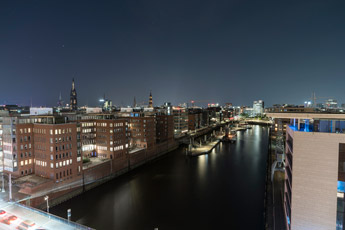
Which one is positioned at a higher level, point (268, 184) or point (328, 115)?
point (328, 115)

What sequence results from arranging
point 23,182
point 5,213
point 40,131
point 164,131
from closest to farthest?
point 5,213
point 23,182
point 40,131
point 164,131

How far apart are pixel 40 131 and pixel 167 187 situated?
21340 mm

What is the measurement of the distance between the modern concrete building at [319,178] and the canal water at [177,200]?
11597 millimetres

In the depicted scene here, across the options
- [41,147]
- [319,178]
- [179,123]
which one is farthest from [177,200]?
[179,123]

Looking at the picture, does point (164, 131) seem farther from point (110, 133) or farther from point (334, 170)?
point (334, 170)

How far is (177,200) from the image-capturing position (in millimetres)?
28688

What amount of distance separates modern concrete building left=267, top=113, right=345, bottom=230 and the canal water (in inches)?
457

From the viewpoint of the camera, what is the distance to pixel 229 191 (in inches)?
1235

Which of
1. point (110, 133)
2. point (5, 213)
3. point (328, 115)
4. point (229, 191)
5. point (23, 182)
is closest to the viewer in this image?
point (328, 115)

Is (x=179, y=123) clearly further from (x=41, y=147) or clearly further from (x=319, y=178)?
(x=319, y=178)

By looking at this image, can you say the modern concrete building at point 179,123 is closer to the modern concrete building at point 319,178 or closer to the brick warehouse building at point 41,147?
the brick warehouse building at point 41,147

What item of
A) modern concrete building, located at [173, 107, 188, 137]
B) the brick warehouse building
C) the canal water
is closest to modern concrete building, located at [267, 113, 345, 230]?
the canal water

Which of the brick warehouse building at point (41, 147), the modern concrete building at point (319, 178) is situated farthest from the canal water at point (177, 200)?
the modern concrete building at point (319, 178)

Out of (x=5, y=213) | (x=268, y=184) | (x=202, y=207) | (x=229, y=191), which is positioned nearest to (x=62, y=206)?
(x=5, y=213)
